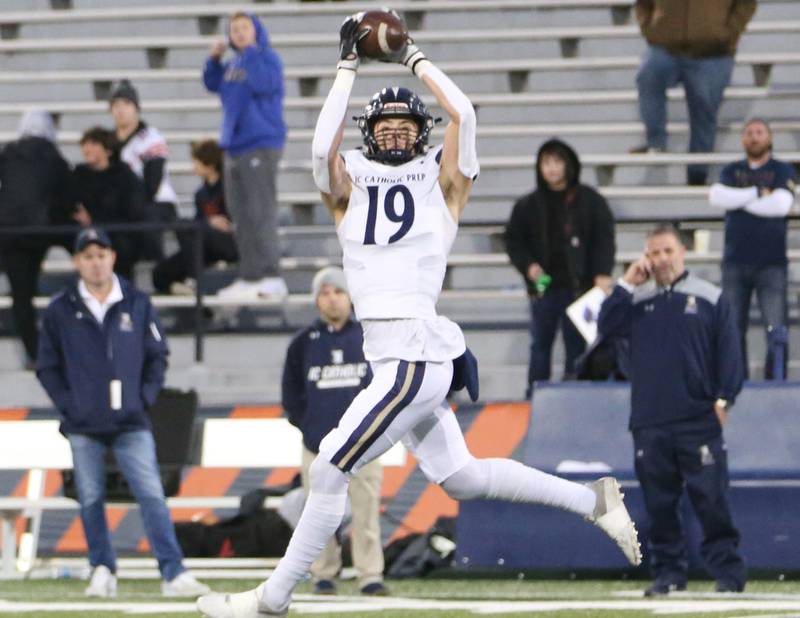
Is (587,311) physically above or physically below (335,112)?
below

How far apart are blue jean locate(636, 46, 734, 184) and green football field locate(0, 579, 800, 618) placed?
463 centimetres

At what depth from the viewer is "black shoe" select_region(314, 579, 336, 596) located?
10.9 metres

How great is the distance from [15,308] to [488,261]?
10.4 feet

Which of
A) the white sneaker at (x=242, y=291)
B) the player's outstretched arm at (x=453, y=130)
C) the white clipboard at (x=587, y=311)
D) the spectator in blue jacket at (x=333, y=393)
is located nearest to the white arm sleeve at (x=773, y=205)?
the white clipboard at (x=587, y=311)

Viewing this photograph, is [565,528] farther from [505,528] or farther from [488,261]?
[488,261]

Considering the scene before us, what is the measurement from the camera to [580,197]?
13.3 m

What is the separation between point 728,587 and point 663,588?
1.02 feet

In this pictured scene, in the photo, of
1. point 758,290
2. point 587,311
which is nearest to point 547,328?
point 587,311

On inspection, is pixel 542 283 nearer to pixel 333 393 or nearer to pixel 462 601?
pixel 333 393

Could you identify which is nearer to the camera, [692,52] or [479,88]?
[692,52]

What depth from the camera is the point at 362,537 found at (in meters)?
11.2

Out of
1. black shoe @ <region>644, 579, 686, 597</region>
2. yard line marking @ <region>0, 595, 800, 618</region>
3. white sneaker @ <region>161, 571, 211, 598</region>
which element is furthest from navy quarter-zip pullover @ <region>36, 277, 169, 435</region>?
black shoe @ <region>644, 579, 686, 597</region>

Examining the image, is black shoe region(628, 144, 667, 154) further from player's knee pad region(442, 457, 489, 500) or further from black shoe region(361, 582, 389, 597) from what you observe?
player's knee pad region(442, 457, 489, 500)

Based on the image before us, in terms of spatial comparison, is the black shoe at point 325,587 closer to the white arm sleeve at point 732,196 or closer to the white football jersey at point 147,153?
the white arm sleeve at point 732,196
